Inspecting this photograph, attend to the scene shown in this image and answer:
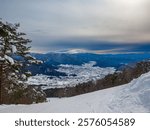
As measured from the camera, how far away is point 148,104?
8.55 metres

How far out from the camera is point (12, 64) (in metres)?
15.1

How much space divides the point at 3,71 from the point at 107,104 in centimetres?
831

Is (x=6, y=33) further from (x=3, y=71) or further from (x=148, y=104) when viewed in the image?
(x=148, y=104)

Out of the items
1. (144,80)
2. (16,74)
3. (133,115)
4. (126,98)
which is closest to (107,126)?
(133,115)

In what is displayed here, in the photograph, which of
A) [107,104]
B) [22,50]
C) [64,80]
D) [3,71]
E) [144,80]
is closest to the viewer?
[107,104]

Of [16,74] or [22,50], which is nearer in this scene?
[16,74]

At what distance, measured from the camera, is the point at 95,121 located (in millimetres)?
7223

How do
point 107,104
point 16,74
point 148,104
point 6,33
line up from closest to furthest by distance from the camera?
point 148,104
point 107,104
point 6,33
point 16,74

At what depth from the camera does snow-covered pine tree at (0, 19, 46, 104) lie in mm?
15383

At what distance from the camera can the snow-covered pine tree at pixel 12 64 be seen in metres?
15.4

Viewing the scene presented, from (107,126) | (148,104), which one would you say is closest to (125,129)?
(107,126)

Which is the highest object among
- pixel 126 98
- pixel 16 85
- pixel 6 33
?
pixel 6 33

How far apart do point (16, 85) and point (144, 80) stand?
10033 mm

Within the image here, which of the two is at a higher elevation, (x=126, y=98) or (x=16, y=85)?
(x=126, y=98)
